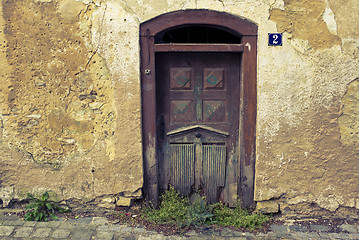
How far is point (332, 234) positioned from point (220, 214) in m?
1.33

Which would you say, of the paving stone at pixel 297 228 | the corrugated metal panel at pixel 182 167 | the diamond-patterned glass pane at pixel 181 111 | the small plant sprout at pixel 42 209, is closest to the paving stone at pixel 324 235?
the paving stone at pixel 297 228

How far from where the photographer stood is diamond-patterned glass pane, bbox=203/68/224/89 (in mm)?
3920

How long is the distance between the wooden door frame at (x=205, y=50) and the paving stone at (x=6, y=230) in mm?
1629

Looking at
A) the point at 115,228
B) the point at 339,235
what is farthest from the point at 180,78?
the point at 339,235

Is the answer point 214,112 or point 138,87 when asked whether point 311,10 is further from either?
point 138,87

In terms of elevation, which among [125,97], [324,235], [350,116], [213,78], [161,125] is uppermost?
[213,78]

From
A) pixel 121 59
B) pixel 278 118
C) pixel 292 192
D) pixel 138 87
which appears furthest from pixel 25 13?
pixel 292 192

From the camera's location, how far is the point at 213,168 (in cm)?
408

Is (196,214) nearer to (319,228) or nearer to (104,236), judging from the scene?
(104,236)

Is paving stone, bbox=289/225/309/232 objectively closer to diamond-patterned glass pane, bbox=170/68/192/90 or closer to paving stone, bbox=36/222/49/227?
diamond-patterned glass pane, bbox=170/68/192/90

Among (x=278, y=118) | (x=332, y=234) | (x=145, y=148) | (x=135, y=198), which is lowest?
(x=332, y=234)

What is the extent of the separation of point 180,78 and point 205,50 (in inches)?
18.9

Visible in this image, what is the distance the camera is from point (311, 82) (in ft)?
12.2

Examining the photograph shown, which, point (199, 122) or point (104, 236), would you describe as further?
point (199, 122)
